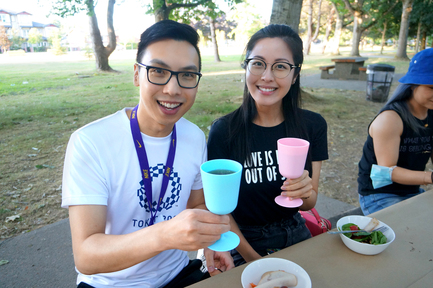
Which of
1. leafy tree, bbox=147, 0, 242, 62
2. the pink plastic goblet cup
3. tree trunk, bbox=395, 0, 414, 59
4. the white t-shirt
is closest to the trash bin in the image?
leafy tree, bbox=147, 0, 242, 62

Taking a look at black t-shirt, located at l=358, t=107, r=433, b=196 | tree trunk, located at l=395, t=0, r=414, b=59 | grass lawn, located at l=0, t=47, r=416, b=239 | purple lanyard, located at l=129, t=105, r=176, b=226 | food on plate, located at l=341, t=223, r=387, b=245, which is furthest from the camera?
tree trunk, located at l=395, t=0, r=414, b=59

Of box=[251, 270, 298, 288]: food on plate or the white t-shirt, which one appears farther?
the white t-shirt

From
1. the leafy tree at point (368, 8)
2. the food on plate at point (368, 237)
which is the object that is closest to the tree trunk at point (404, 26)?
the leafy tree at point (368, 8)

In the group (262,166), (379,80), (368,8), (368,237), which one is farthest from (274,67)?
(368,8)

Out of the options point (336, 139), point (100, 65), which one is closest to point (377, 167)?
point (336, 139)

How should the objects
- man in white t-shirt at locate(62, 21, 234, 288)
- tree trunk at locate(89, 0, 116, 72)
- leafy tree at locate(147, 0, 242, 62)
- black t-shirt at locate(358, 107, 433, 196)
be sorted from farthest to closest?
tree trunk at locate(89, 0, 116, 72), leafy tree at locate(147, 0, 242, 62), black t-shirt at locate(358, 107, 433, 196), man in white t-shirt at locate(62, 21, 234, 288)

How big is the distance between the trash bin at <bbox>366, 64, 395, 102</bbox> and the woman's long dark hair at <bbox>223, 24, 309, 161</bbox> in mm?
9032

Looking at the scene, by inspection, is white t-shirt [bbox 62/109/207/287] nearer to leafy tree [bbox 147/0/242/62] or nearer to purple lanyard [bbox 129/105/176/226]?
purple lanyard [bbox 129/105/176/226]

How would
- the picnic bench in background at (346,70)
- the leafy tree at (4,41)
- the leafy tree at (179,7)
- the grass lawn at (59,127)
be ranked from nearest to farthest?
1. the grass lawn at (59,127)
2. the leafy tree at (179,7)
3. the picnic bench in background at (346,70)
4. the leafy tree at (4,41)

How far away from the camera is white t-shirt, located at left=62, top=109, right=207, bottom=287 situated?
4.83 ft

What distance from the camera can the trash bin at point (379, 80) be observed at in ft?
31.9

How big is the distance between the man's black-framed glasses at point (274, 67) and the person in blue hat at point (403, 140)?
1139mm

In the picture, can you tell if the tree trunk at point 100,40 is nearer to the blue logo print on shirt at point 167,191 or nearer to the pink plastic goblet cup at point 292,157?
the blue logo print on shirt at point 167,191

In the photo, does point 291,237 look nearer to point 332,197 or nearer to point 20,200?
point 332,197
